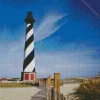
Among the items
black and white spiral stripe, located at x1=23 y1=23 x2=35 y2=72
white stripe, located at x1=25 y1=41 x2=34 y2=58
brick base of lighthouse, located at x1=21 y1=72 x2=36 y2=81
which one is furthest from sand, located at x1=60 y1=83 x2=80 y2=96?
white stripe, located at x1=25 y1=41 x2=34 y2=58

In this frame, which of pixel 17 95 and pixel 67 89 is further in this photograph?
pixel 67 89

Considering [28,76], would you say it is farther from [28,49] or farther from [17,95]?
[17,95]

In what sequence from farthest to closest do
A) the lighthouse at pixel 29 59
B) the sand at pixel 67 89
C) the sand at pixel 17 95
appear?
the lighthouse at pixel 29 59 < the sand at pixel 67 89 < the sand at pixel 17 95

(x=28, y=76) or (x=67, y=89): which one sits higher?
(x=28, y=76)

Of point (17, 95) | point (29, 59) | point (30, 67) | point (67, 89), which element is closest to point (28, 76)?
point (30, 67)

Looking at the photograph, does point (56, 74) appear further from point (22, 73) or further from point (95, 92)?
point (22, 73)

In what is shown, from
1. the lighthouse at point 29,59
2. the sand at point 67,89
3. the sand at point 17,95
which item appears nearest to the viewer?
the sand at point 17,95

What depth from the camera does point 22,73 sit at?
122ft

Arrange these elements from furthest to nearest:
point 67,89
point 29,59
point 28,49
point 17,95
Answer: point 28,49, point 29,59, point 67,89, point 17,95

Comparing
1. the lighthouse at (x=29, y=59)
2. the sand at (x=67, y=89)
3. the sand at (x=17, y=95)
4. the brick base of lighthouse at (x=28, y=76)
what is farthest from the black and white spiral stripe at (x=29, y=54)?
the sand at (x=17, y=95)

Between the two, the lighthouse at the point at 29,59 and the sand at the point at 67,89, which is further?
the lighthouse at the point at 29,59

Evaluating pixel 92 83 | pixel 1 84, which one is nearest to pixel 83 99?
pixel 92 83

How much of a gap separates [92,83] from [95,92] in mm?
987

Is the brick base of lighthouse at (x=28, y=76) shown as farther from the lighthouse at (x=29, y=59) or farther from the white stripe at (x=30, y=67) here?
the white stripe at (x=30, y=67)
